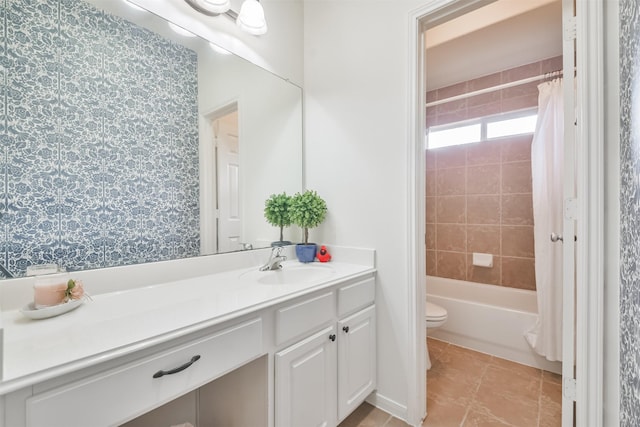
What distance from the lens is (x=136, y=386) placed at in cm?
73

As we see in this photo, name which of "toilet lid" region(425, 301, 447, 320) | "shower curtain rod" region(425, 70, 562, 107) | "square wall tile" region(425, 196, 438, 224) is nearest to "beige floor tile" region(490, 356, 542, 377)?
"toilet lid" region(425, 301, 447, 320)

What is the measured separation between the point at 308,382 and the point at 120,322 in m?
0.77

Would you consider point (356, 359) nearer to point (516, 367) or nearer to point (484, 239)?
point (516, 367)

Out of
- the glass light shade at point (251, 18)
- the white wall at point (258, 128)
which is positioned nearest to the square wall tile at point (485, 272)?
the white wall at point (258, 128)

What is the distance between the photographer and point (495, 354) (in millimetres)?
2242

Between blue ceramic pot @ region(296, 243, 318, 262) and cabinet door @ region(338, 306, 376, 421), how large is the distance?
0.47 m

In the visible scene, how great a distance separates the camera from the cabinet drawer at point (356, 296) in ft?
4.58

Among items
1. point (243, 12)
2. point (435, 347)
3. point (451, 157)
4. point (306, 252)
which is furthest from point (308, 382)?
point (451, 157)

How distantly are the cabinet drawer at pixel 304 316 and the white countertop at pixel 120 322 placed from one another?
0.21ft

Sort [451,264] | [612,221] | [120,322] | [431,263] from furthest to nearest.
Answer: [431,263], [451,264], [612,221], [120,322]

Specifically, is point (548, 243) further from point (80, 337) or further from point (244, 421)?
point (80, 337)

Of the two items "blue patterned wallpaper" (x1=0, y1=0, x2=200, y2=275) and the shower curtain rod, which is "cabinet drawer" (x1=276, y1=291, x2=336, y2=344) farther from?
the shower curtain rod

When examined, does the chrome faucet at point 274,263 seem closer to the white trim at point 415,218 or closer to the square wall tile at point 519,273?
the white trim at point 415,218

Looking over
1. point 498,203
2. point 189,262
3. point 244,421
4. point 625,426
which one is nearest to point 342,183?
point 189,262
